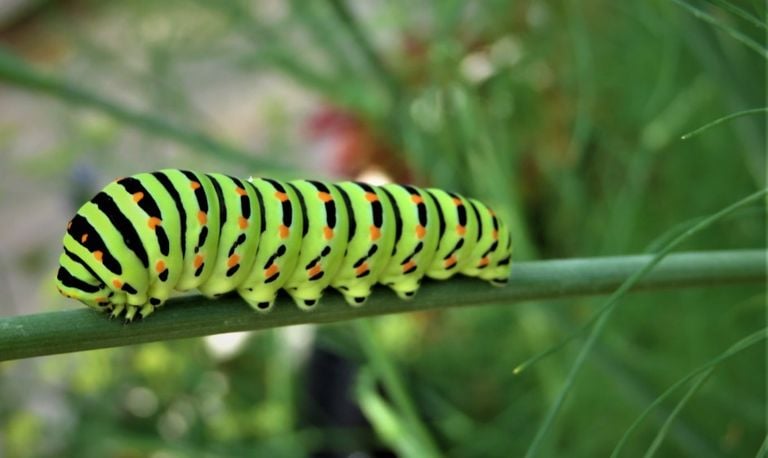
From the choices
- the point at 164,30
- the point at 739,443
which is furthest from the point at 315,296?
the point at 164,30

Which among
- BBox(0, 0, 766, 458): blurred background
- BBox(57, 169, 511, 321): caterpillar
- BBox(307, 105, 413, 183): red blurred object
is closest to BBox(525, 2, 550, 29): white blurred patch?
BBox(0, 0, 766, 458): blurred background

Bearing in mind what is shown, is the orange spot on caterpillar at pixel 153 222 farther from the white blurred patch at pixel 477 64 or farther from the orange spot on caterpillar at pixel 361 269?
the white blurred patch at pixel 477 64

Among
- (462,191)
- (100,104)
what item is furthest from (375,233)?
(462,191)

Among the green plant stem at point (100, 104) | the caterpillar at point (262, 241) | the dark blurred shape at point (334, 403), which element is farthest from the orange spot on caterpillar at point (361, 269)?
the dark blurred shape at point (334, 403)

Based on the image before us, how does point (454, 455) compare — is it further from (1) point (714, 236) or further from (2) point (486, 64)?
(2) point (486, 64)

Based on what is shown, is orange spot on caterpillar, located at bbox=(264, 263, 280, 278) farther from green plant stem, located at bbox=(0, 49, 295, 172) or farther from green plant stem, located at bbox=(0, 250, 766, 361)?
green plant stem, located at bbox=(0, 49, 295, 172)
